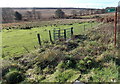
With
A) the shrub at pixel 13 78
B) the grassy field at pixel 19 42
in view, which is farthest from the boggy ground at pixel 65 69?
the grassy field at pixel 19 42

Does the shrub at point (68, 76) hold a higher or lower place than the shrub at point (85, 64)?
lower

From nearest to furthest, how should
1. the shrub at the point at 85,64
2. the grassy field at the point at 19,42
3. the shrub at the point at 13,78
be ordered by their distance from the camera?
1. the shrub at the point at 13,78
2. the shrub at the point at 85,64
3. the grassy field at the point at 19,42

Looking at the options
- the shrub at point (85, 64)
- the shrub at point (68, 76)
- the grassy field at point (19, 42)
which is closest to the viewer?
the shrub at point (68, 76)

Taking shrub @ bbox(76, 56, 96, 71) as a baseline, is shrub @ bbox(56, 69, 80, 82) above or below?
below

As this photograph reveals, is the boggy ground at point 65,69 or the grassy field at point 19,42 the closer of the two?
the boggy ground at point 65,69

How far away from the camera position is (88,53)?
7.71m

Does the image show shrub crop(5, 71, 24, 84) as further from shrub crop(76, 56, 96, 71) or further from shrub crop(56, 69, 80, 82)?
shrub crop(76, 56, 96, 71)

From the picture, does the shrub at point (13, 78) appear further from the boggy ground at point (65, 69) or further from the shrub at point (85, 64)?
the shrub at point (85, 64)

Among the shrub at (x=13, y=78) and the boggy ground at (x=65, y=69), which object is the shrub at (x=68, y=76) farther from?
the shrub at (x=13, y=78)

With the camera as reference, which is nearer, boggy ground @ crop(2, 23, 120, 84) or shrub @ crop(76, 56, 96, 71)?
boggy ground @ crop(2, 23, 120, 84)

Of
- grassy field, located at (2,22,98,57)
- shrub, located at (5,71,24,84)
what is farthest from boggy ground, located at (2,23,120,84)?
grassy field, located at (2,22,98,57)

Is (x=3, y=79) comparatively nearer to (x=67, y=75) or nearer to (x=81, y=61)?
(x=67, y=75)

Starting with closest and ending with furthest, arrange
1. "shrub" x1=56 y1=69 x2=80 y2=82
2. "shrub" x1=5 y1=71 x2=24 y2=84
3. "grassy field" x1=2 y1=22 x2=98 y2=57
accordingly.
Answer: "shrub" x1=56 y1=69 x2=80 y2=82 < "shrub" x1=5 y1=71 x2=24 y2=84 < "grassy field" x1=2 y1=22 x2=98 y2=57

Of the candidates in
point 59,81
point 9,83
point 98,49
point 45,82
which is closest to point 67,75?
point 59,81
